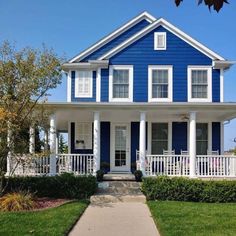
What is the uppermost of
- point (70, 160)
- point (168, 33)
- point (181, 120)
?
point (168, 33)

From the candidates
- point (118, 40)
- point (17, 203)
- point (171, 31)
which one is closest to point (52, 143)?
point (17, 203)

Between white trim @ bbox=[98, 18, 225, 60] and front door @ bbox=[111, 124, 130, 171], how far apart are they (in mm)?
3514

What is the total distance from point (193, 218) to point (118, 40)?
11.7 meters

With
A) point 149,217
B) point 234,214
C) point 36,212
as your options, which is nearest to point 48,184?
point 36,212

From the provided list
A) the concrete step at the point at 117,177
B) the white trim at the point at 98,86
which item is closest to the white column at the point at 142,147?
the concrete step at the point at 117,177

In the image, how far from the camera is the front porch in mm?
15492

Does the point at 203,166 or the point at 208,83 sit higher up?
the point at 208,83

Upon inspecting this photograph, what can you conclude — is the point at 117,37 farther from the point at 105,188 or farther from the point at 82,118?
the point at 105,188

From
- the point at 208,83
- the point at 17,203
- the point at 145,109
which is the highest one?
the point at 208,83

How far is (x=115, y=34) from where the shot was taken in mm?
19328

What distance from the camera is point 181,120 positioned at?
18328mm

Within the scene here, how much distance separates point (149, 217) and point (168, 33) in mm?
10541

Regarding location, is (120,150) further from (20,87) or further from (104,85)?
(20,87)

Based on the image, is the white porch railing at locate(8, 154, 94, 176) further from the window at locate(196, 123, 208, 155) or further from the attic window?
the attic window
